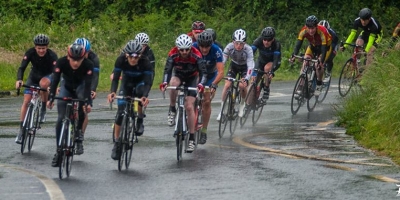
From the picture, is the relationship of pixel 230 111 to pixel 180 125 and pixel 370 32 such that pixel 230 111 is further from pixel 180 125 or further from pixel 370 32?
pixel 370 32

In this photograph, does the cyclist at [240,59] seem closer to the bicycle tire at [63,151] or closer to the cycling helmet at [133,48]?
the cycling helmet at [133,48]

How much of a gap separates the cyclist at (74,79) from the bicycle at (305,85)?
7434 mm

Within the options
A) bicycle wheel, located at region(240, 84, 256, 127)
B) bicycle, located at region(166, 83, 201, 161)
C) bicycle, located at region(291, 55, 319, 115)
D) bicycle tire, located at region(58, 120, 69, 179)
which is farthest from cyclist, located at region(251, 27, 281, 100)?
bicycle tire, located at region(58, 120, 69, 179)

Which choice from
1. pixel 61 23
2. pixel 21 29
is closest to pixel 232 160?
pixel 21 29

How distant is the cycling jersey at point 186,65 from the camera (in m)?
15.9

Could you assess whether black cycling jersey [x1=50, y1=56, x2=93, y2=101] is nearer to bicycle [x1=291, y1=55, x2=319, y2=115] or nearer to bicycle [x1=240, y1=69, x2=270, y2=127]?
bicycle [x1=240, y1=69, x2=270, y2=127]

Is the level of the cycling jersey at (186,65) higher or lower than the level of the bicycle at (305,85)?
higher

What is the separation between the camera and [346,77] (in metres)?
24.0

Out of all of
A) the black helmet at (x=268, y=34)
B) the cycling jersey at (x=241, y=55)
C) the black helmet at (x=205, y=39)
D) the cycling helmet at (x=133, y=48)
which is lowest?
the cycling jersey at (x=241, y=55)

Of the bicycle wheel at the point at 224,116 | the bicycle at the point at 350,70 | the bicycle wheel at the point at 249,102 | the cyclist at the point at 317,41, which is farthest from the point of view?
the bicycle at the point at 350,70

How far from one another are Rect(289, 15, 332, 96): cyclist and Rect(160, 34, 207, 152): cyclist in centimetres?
582

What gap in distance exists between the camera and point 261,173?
1388 centimetres

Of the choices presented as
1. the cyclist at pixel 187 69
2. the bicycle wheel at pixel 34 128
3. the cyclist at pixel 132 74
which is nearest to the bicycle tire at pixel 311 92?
the cyclist at pixel 187 69

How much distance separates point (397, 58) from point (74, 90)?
23.2ft
